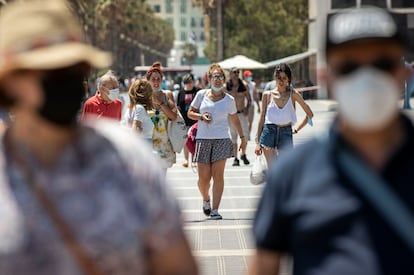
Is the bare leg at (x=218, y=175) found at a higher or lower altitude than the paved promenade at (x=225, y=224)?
higher

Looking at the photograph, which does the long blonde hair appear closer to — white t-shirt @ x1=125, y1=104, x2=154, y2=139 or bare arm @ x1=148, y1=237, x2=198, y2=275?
white t-shirt @ x1=125, y1=104, x2=154, y2=139

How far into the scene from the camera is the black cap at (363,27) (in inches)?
102

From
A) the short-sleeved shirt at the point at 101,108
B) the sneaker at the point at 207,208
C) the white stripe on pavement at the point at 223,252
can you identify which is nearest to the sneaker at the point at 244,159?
the sneaker at the point at 207,208

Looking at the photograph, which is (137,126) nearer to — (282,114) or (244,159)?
(282,114)

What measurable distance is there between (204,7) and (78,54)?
64.4 metres

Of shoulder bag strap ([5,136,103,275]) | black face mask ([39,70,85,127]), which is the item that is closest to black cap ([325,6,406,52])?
black face mask ([39,70,85,127])

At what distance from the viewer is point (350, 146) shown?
2605 millimetres

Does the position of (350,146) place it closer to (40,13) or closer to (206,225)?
(40,13)

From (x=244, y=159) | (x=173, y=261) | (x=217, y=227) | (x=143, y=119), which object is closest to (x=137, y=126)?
(x=143, y=119)

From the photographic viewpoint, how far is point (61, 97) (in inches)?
96.4

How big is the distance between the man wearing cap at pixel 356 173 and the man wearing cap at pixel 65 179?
333mm

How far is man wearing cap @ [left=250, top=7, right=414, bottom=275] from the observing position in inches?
98.5

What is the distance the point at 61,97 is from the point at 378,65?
0.87m

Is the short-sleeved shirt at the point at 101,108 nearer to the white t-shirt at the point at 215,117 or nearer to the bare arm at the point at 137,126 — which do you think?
the bare arm at the point at 137,126
